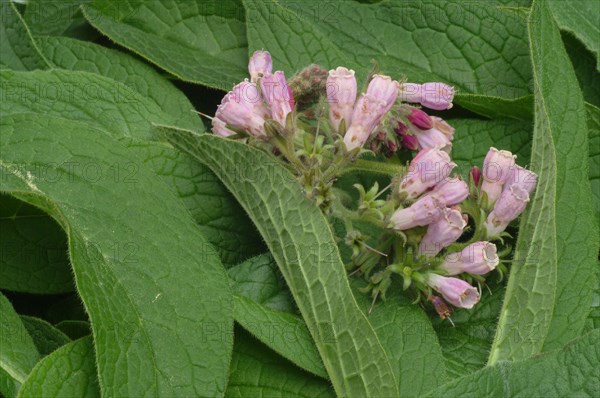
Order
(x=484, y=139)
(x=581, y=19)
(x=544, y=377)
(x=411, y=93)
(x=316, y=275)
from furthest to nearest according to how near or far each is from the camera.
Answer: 1. (x=581, y=19)
2. (x=484, y=139)
3. (x=411, y=93)
4. (x=316, y=275)
5. (x=544, y=377)

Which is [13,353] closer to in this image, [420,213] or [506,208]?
[420,213]

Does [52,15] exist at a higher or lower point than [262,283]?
higher

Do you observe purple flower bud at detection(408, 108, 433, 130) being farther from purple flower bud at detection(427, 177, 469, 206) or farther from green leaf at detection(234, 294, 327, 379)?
green leaf at detection(234, 294, 327, 379)

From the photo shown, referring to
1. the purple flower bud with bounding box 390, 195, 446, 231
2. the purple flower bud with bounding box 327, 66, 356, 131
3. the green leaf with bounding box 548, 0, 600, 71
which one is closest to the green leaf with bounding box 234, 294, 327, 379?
the purple flower bud with bounding box 390, 195, 446, 231

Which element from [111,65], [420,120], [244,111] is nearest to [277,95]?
[244,111]

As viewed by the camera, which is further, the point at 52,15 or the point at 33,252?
the point at 52,15

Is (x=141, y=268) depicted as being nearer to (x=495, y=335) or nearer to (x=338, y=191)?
(x=338, y=191)
